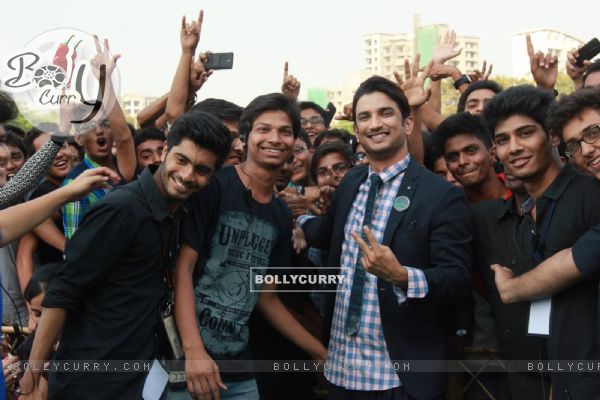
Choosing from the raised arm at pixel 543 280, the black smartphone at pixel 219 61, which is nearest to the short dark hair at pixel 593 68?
the raised arm at pixel 543 280

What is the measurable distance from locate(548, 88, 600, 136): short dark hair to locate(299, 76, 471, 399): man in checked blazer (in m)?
0.65

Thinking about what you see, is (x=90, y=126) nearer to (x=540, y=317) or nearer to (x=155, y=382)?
(x=155, y=382)

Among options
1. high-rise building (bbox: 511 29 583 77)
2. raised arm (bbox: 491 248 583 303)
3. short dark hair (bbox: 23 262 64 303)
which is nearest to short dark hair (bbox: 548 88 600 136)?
raised arm (bbox: 491 248 583 303)

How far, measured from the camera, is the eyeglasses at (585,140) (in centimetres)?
315

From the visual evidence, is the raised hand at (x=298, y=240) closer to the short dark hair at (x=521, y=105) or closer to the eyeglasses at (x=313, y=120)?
the short dark hair at (x=521, y=105)

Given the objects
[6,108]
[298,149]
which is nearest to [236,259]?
[6,108]

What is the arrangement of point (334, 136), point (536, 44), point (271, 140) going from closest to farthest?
point (271, 140), point (334, 136), point (536, 44)

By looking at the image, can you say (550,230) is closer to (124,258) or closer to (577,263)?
(577,263)

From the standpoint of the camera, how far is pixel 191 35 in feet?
16.8

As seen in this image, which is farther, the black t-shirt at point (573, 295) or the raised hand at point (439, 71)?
the raised hand at point (439, 71)

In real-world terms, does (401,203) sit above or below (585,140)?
below

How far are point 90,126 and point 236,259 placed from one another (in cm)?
156

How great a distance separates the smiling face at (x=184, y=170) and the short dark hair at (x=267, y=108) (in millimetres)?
646

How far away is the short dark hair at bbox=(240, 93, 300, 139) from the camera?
163 inches
